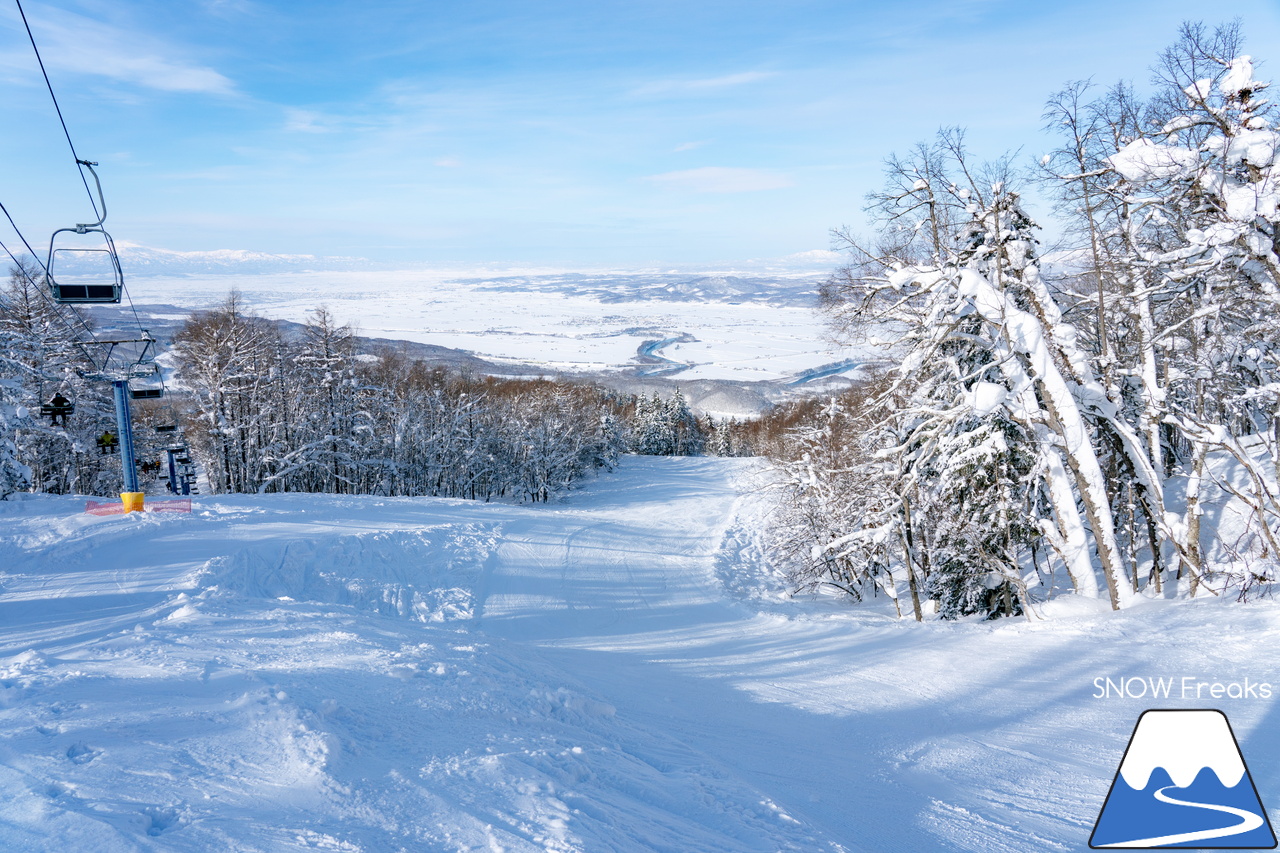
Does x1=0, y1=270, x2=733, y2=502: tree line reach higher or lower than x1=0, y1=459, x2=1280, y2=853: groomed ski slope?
higher

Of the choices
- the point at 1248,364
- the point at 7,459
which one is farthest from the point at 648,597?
the point at 7,459

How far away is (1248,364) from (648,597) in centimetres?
1568

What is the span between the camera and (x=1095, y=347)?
18531mm

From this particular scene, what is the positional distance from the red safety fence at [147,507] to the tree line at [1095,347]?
58.6 ft

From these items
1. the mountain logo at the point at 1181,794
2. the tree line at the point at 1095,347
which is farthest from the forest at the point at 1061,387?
the mountain logo at the point at 1181,794

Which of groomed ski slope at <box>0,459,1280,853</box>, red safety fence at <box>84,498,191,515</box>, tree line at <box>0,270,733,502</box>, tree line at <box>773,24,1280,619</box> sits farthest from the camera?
tree line at <box>0,270,733,502</box>

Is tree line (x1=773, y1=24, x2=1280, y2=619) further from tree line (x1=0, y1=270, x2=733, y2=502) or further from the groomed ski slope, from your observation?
tree line (x1=0, y1=270, x2=733, y2=502)

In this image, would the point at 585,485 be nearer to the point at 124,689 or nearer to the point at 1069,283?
the point at 1069,283

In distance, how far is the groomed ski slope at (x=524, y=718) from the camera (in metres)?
4.41

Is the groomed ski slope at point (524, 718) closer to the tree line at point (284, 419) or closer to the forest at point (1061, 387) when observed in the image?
the forest at point (1061, 387)

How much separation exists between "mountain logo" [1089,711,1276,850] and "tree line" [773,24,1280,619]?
700 centimetres

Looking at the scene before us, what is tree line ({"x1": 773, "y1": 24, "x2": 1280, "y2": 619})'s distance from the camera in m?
9.52

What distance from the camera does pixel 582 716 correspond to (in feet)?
23.5

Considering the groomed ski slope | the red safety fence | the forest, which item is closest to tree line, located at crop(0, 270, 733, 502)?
the forest
